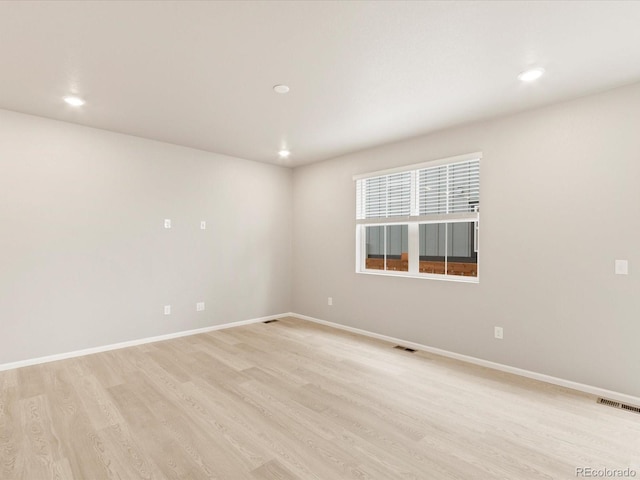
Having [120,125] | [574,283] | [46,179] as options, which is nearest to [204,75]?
[120,125]

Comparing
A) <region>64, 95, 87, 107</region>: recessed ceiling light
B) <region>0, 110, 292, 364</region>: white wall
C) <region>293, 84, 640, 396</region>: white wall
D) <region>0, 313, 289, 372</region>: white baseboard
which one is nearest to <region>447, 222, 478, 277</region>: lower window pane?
<region>293, 84, 640, 396</region>: white wall

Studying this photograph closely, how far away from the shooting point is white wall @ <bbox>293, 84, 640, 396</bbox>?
107 inches

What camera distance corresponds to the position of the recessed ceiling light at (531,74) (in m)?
2.49

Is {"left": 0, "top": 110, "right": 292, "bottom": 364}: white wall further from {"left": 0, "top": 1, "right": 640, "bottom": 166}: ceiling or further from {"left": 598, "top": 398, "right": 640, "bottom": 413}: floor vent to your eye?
{"left": 598, "top": 398, "right": 640, "bottom": 413}: floor vent

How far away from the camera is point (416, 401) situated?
268 cm

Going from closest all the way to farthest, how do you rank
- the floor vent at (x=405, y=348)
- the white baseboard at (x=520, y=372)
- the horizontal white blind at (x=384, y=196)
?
the white baseboard at (x=520, y=372) → the floor vent at (x=405, y=348) → the horizontal white blind at (x=384, y=196)

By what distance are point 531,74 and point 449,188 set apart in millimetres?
1478

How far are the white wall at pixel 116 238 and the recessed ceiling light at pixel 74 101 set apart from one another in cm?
Answer: 68

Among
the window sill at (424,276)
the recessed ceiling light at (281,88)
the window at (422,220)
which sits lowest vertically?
the window sill at (424,276)

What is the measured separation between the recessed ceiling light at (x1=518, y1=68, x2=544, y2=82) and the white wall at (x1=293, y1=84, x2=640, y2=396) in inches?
26.6

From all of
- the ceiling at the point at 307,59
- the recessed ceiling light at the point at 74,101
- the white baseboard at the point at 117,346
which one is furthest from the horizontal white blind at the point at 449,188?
the recessed ceiling light at the point at 74,101

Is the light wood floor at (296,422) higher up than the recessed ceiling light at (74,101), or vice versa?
the recessed ceiling light at (74,101)

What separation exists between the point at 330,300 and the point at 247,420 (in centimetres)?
287

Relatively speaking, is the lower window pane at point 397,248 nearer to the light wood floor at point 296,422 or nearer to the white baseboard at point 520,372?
the white baseboard at point 520,372
